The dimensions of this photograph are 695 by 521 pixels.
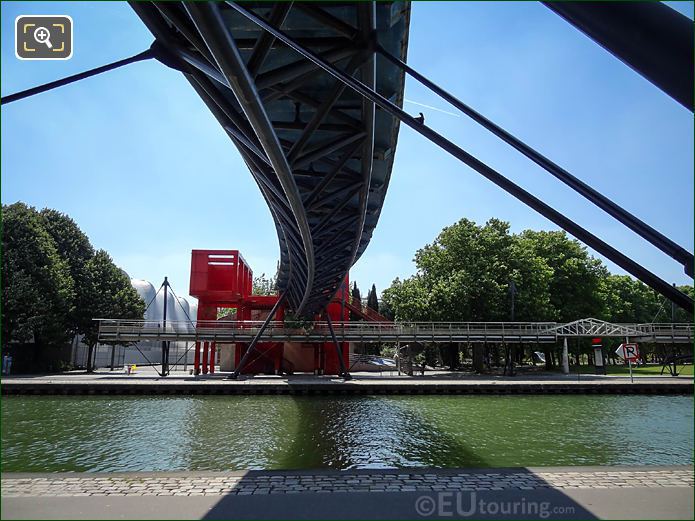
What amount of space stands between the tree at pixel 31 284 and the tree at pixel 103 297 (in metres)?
1.86

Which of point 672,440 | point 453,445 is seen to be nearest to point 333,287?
point 453,445

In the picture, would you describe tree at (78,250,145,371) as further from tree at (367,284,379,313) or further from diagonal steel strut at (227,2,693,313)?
tree at (367,284,379,313)

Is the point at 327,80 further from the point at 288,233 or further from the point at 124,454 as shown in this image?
the point at 124,454

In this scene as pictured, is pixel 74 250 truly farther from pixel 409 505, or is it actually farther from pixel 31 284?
pixel 409 505

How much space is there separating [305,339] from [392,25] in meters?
31.9

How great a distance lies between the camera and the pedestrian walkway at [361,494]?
20.3 ft

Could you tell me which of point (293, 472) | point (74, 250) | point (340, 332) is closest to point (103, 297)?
point (74, 250)

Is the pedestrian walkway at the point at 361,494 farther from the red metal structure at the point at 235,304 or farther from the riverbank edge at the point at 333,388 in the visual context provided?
the red metal structure at the point at 235,304

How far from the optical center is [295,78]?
24.9 feet

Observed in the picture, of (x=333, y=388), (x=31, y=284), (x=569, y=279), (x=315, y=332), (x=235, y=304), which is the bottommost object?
(x=333, y=388)

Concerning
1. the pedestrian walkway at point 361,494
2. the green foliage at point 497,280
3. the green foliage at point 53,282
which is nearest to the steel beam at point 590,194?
the pedestrian walkway at point 361,494

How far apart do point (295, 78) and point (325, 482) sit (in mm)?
6568

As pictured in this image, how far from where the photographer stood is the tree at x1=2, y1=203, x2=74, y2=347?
1396 inches

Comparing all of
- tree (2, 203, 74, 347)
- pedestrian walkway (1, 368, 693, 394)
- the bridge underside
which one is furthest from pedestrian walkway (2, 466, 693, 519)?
tree (2, 203, 74, 347)
